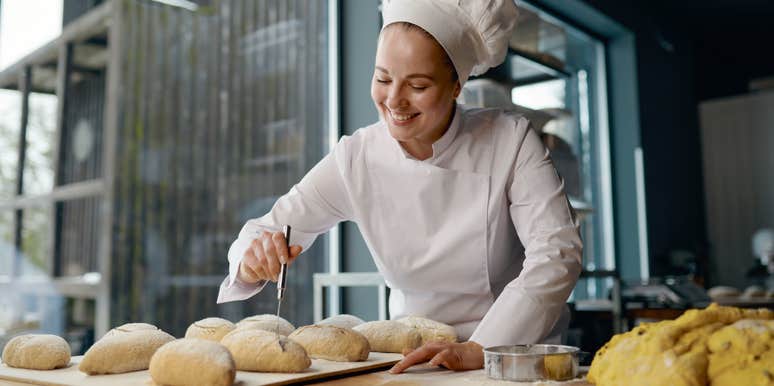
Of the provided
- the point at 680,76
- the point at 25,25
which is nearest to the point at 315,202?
the point at 25,25

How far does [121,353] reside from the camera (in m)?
1.09

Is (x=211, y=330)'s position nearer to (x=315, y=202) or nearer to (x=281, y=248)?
(x=281, y=248)

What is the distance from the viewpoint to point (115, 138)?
236 cm

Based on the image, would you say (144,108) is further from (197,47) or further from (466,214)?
(466,214)

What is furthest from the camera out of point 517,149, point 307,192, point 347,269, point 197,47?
point 347,269

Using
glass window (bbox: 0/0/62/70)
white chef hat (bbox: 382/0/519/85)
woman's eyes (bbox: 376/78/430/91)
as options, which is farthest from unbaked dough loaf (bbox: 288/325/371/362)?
glass window (bbox: 0/0/62/70)

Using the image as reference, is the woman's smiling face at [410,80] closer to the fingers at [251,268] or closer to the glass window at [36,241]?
the fingers at [251,268]

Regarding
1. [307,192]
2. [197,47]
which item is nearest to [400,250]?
[307,192]

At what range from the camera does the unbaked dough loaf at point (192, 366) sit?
0.94 m

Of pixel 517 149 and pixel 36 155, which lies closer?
pixel 517 149

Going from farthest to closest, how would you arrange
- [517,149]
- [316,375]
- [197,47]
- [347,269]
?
[347,269], [197,47], [517,149], [316,375]

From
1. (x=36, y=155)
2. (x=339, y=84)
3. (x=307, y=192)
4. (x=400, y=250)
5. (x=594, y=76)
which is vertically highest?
(x=594, y=76)

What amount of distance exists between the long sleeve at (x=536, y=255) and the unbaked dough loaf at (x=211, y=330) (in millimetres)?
485

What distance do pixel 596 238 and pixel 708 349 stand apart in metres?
4.51
